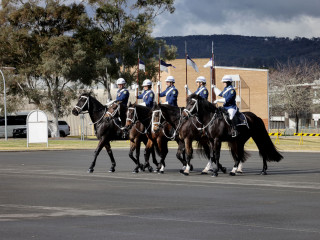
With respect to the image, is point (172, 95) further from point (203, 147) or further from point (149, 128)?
point (203, 147)

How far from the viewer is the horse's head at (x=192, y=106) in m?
20.7

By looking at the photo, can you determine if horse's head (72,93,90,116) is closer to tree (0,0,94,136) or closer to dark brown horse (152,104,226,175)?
dark brown horse (152,104,226,175)

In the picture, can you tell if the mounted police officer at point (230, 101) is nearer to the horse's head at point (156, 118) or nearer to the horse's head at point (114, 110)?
the horse's head at point (156, 118)

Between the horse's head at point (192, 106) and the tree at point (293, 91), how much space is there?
279 ft

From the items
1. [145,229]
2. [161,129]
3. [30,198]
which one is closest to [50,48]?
[161,129]

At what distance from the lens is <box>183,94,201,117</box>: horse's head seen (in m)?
20.7

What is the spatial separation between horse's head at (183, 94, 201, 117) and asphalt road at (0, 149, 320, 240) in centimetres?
193

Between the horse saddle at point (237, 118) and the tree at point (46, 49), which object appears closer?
the horse saddle at point (237, 118)

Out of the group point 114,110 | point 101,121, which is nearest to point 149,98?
point 114,110

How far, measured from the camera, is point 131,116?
22.0m

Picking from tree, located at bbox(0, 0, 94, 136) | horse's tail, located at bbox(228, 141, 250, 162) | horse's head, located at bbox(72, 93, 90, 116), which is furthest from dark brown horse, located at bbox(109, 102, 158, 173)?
tree, located at bbox(0, 0, 94, 136)

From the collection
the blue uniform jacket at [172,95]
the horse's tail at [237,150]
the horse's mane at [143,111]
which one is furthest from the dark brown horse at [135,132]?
the horse's tail at [237,150]

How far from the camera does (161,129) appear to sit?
22047mm

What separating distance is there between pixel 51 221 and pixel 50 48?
5296 centimetres
